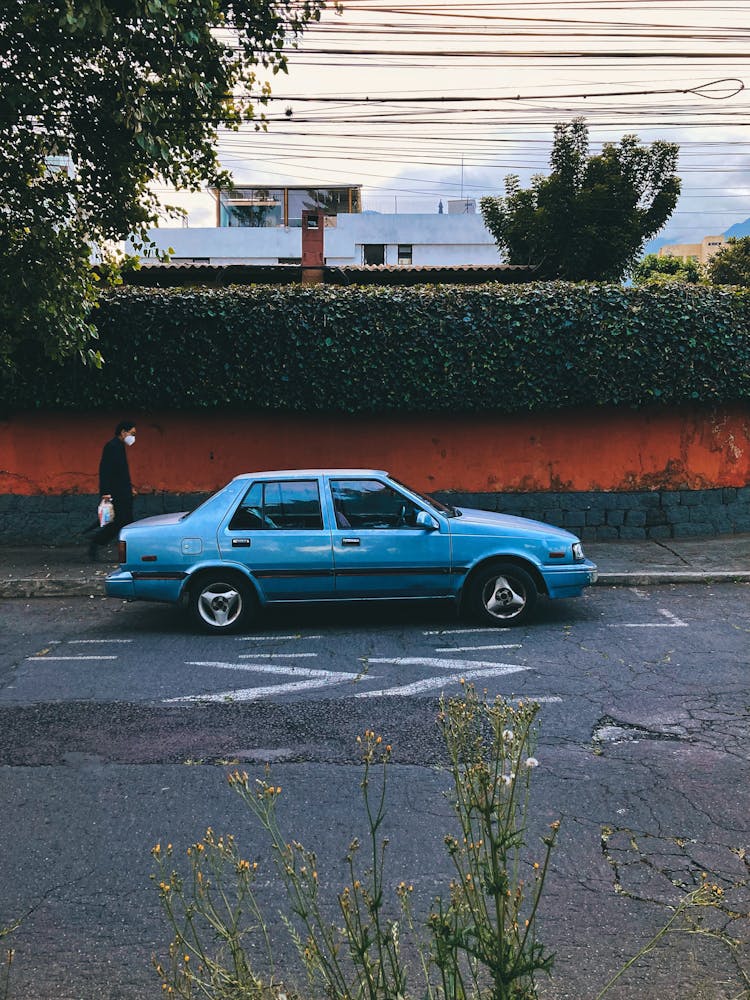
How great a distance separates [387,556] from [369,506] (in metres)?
0.51

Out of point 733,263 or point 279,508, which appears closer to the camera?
point 279,508

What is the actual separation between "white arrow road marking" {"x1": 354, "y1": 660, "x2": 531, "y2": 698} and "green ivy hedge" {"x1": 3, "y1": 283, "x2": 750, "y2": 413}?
247 inches

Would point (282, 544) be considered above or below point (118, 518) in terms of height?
below

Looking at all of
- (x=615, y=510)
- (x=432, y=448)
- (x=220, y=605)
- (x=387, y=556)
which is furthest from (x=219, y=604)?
(x=615, y=510)

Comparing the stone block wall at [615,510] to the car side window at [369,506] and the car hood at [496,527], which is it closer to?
the car hood at [496,527]

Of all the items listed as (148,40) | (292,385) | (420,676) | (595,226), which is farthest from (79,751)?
(595,226)

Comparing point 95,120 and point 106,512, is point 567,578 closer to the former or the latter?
point 106,512

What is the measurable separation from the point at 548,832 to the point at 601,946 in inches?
36.7

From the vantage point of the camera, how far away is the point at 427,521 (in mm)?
8414

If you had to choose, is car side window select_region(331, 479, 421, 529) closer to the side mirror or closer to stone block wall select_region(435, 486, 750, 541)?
the side mirror

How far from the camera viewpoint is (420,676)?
7020 mm

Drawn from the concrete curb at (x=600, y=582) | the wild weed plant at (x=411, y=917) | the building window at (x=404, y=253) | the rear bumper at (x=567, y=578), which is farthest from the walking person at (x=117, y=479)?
the building window at (x=404, y=253)

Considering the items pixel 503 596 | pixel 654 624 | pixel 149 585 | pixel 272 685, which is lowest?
pixel 272 685

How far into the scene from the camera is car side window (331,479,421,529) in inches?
337
